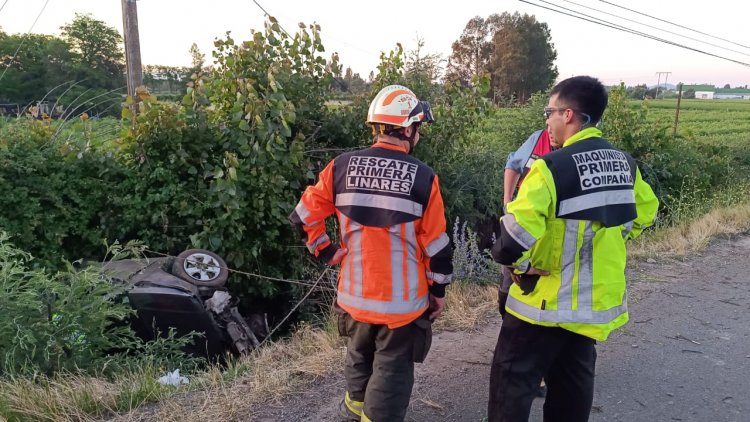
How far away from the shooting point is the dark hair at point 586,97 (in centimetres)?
242

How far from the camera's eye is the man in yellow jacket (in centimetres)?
229

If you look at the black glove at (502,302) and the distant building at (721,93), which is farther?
the distant building at (721,93)

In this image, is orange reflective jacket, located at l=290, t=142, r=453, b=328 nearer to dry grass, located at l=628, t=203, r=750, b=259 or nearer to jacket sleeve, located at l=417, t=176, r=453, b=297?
jacket sleeve, located at l=417, t=176, r=453, b=297

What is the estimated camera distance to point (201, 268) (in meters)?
4.87

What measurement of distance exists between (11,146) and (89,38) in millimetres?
28935

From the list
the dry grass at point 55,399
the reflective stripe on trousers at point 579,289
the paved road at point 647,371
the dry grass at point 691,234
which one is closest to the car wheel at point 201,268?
the dry grass at point 55,399

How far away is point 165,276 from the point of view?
14.9 feet

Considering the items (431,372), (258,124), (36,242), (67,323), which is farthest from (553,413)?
(36,242)

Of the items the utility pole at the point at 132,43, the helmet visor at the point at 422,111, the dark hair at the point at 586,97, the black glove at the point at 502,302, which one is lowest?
the black glove at the point at 502,302

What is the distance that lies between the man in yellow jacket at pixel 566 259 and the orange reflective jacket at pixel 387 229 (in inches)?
14.6

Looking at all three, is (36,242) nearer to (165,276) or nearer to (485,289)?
(165,276)

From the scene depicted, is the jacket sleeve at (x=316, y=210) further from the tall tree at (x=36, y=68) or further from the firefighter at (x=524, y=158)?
the tall tree at (x=36, y=68)

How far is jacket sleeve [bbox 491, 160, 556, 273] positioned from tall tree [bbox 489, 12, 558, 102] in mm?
57598

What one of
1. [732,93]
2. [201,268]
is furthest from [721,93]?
[201,268]
